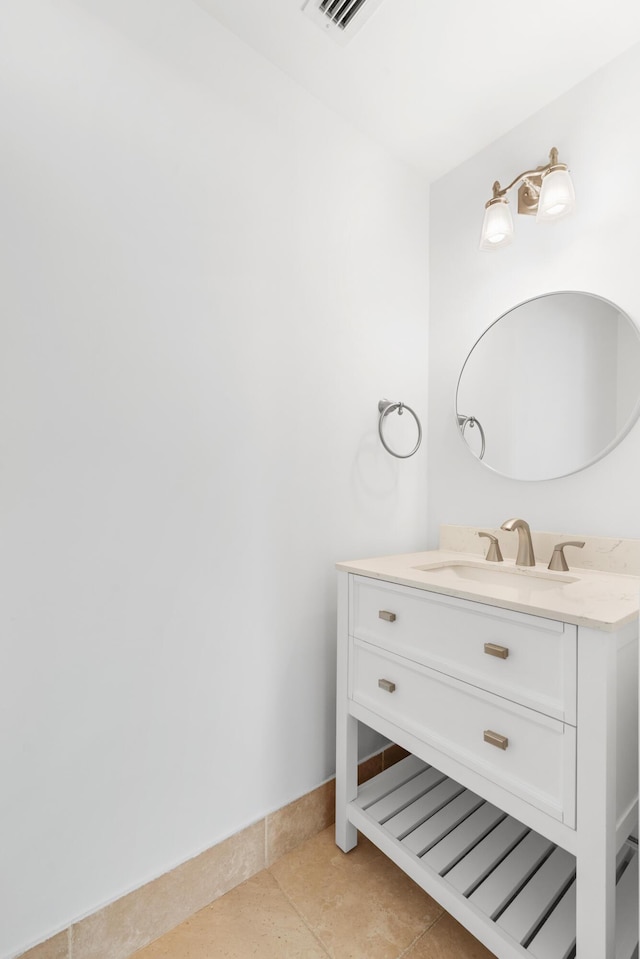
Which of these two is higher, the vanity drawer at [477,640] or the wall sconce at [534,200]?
the wall sconce at [534,200]

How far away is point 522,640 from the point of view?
0.99 metres

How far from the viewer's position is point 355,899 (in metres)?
1.24

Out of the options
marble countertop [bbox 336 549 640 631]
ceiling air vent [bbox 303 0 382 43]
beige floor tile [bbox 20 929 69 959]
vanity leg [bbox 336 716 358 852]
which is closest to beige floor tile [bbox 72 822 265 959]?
beige floor tile [bbox 20 929 69 959]

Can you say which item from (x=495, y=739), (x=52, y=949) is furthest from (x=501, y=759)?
(x=52, y=949)

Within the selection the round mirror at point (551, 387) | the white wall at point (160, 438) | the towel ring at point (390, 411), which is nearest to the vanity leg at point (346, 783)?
the white wall at point (160, 438)

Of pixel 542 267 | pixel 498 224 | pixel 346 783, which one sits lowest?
pixel 346 783

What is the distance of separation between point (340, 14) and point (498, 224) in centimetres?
73

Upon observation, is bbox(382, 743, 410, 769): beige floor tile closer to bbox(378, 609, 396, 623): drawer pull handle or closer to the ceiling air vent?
bbox(378, 609, 396, 623): drawer pull handle

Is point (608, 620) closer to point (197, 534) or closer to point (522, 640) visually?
point (522, 640)

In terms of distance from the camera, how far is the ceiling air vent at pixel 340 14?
1211 mm

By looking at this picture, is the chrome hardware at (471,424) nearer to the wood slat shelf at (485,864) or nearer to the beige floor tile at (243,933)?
the wood slat shelf at (485,864)

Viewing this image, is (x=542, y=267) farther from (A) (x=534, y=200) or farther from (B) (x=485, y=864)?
(B) (x=485, y=864)

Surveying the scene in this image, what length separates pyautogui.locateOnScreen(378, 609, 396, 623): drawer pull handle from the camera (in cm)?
128

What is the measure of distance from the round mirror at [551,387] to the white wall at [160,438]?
0.46 metres
